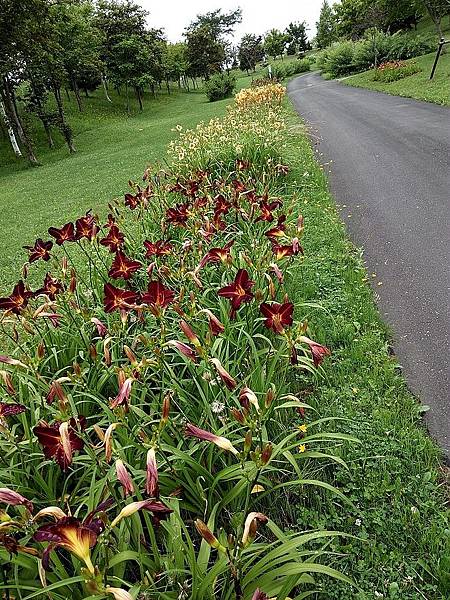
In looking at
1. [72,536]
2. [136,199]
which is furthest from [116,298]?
[136,199]

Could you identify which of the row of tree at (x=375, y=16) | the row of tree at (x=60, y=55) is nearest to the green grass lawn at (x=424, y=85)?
the row of tree at (x=375, y=16)

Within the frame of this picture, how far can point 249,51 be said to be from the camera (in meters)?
57.5

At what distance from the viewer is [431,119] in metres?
10.6

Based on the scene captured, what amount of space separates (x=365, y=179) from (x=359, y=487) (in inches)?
231

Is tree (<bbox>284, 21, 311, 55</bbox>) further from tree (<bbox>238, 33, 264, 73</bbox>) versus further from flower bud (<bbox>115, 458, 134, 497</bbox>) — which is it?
flower bud (<bbox>115, 458, 134, 497</bbox>)

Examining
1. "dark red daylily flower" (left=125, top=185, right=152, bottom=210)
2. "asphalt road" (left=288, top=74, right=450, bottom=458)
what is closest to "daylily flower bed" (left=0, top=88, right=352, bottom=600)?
"dark red daylily flower" (left=125, top=185, right=152, bottom=210)

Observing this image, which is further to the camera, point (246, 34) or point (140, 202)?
point (246, 34)

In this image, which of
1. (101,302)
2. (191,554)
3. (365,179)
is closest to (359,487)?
(191,554)

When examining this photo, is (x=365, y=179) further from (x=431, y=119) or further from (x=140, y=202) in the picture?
(x=431, y=119)

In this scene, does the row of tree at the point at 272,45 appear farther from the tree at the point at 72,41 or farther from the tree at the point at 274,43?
the tree at the point at 72,41

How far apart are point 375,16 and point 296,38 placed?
2033 inches

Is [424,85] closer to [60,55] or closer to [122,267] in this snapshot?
[60,55]

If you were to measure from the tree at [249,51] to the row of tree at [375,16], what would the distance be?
10221 millimetres

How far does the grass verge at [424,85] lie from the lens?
13.8m
